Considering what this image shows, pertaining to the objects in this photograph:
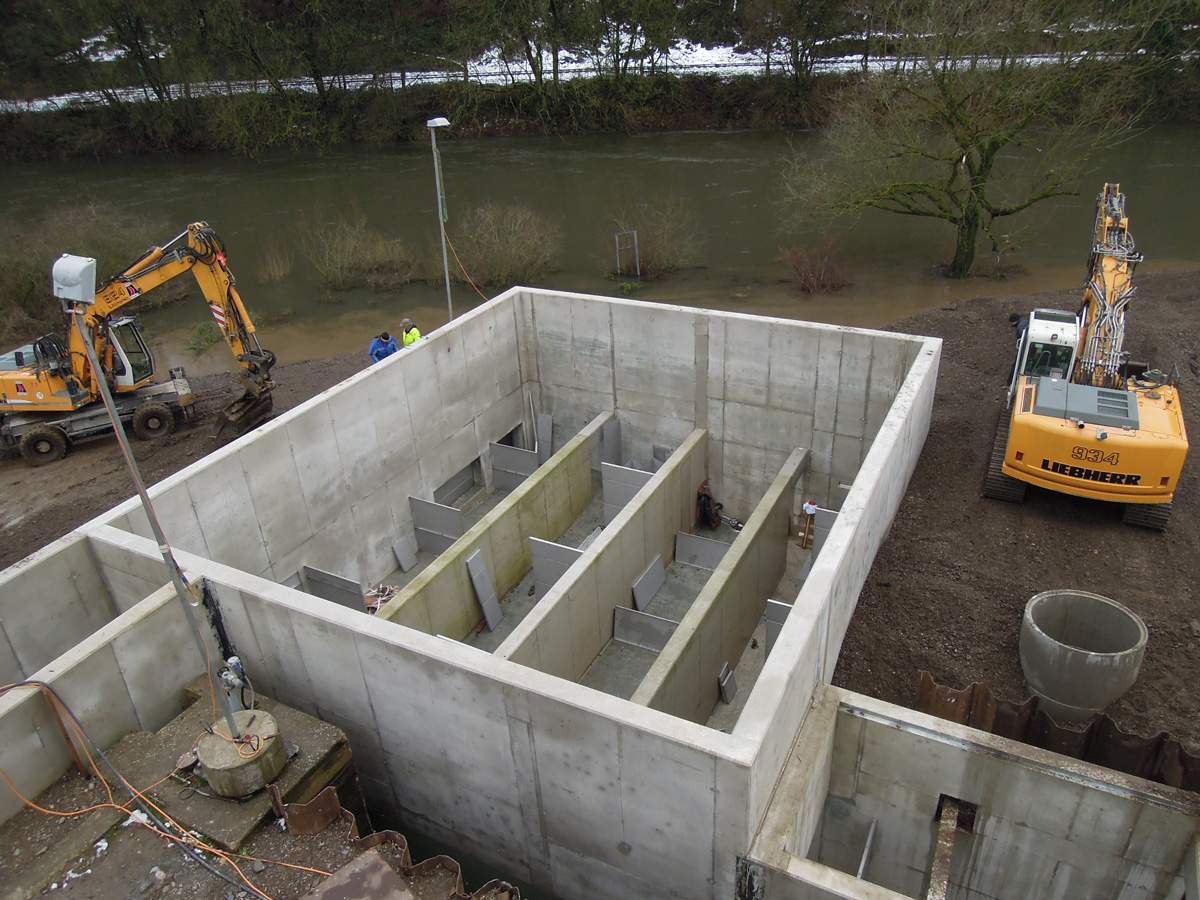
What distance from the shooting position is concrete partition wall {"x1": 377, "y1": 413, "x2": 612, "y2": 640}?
1019cm

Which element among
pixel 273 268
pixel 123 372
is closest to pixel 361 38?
pixel 273 268

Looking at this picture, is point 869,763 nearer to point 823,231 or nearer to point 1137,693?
point 1137,693

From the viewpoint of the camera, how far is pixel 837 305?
20.0 m

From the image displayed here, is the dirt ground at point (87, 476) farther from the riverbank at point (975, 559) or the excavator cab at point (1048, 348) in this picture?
the excavator cab at point (1048, 348)

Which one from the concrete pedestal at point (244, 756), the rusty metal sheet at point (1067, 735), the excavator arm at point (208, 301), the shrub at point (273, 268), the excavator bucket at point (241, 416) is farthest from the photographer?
the shrub at point (273, 268)

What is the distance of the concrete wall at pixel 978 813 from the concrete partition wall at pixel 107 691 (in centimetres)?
528

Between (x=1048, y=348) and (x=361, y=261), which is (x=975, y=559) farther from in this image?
(x=361, y=261)

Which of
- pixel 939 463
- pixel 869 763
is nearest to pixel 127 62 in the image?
pixel 939 463

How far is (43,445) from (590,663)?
10.5m

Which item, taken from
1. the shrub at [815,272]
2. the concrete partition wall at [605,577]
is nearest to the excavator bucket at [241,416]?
the concrete partition wall at [605,577]

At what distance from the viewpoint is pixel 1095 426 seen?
928 cm

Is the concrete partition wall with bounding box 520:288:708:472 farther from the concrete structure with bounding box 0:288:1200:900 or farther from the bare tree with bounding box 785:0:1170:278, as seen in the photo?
the bare tree with bounding box 785:0:1170:278

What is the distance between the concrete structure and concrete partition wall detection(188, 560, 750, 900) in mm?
25

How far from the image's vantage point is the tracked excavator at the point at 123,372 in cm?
1342
